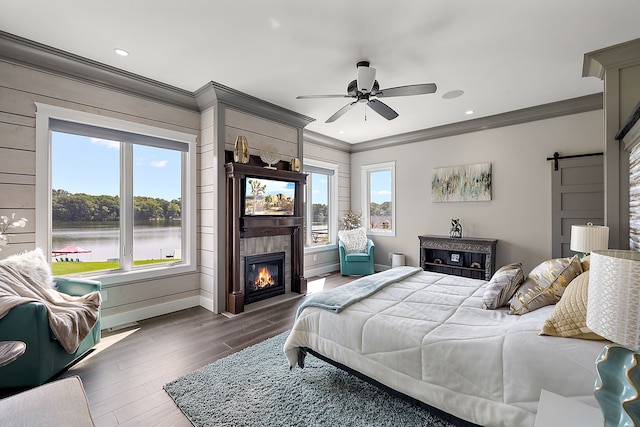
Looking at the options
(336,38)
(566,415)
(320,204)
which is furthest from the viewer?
(320,204)

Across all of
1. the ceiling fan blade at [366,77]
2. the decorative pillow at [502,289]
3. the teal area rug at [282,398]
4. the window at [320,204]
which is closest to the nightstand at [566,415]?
the teal area rug at [282,398]

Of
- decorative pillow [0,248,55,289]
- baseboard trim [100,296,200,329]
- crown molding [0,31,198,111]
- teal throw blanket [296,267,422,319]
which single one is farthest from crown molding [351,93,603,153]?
decorative pillow [0,248,55,289]

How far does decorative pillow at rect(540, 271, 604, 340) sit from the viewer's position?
1461mm

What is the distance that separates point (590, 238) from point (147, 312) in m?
4.82

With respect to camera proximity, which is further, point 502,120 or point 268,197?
point 502,120

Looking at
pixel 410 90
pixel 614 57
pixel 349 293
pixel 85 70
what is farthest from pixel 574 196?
pixel 85 70

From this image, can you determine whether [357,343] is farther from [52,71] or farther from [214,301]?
[52,71]

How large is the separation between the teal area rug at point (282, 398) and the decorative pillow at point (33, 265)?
1483mm

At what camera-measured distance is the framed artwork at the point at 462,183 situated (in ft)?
15.9

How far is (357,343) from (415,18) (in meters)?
2.55

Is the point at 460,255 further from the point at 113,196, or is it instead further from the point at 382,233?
the point at 113,196

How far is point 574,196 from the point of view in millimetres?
4066

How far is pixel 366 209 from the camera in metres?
6.50

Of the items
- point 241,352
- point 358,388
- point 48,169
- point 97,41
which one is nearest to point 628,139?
point 358,388
